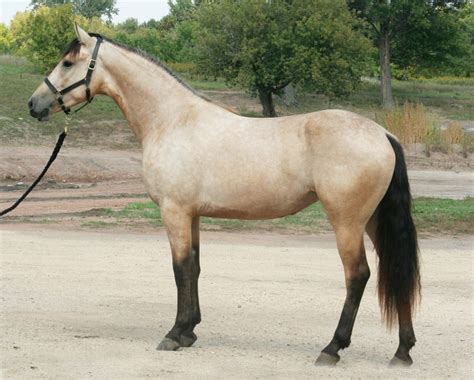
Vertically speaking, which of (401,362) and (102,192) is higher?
(401,362)

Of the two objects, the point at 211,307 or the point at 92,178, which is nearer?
the point at 211,307

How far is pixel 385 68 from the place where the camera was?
141 ft

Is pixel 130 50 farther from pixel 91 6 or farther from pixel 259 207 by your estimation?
pixel 91 6

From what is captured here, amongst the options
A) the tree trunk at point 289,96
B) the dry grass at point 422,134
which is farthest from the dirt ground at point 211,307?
the tree trunk at point 289,96

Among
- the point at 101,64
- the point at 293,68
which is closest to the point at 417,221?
the point at 101,64

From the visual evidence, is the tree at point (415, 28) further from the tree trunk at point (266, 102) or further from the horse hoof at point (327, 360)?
the horse hoof at point (327, 360)

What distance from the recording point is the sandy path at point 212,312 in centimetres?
710

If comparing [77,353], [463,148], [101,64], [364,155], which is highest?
[101,64]

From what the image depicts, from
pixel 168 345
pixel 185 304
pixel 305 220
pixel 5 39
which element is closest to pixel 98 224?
pixel 305 220

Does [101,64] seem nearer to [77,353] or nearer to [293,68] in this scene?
[77,353]

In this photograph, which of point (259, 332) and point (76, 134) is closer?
→ point (259, 332)

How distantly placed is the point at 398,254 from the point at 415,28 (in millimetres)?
39628

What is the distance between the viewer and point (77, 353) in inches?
287

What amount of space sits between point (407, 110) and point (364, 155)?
73.2 ft
